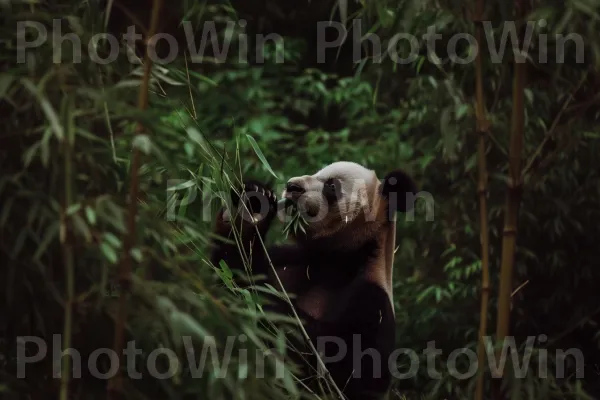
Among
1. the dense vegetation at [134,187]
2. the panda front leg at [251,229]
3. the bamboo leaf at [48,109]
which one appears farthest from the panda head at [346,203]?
the bamboo leaf at [48,109]

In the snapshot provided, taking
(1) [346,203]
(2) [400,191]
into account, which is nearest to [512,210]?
(2) [400,191]

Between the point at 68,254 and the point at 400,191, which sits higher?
→ the point at 68,254

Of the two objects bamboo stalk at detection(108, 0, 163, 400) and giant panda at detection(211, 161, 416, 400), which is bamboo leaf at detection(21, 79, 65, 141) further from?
giant panda at detection(211, 161, 416, 400)

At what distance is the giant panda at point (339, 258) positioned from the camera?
322 cm

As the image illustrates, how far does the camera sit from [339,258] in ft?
11.3

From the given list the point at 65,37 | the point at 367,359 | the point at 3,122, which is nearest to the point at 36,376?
the point at 3,122

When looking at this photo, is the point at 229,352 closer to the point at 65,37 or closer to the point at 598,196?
the point at 65,37

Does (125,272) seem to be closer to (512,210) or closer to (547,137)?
(512,210)

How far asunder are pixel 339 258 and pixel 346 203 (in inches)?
7.9

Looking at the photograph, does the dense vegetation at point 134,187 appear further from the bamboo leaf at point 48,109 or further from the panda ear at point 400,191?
the panda ear at point 400,191

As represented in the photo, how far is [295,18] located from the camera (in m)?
7.26

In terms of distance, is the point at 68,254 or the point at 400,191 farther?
the point at 400,191

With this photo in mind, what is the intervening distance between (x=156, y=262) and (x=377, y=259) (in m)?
1.53

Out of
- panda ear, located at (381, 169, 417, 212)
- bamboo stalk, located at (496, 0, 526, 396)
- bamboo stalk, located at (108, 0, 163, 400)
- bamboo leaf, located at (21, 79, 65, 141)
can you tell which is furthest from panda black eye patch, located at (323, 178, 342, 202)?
bamboo leaf, located at (21, 79, 65, 141)
